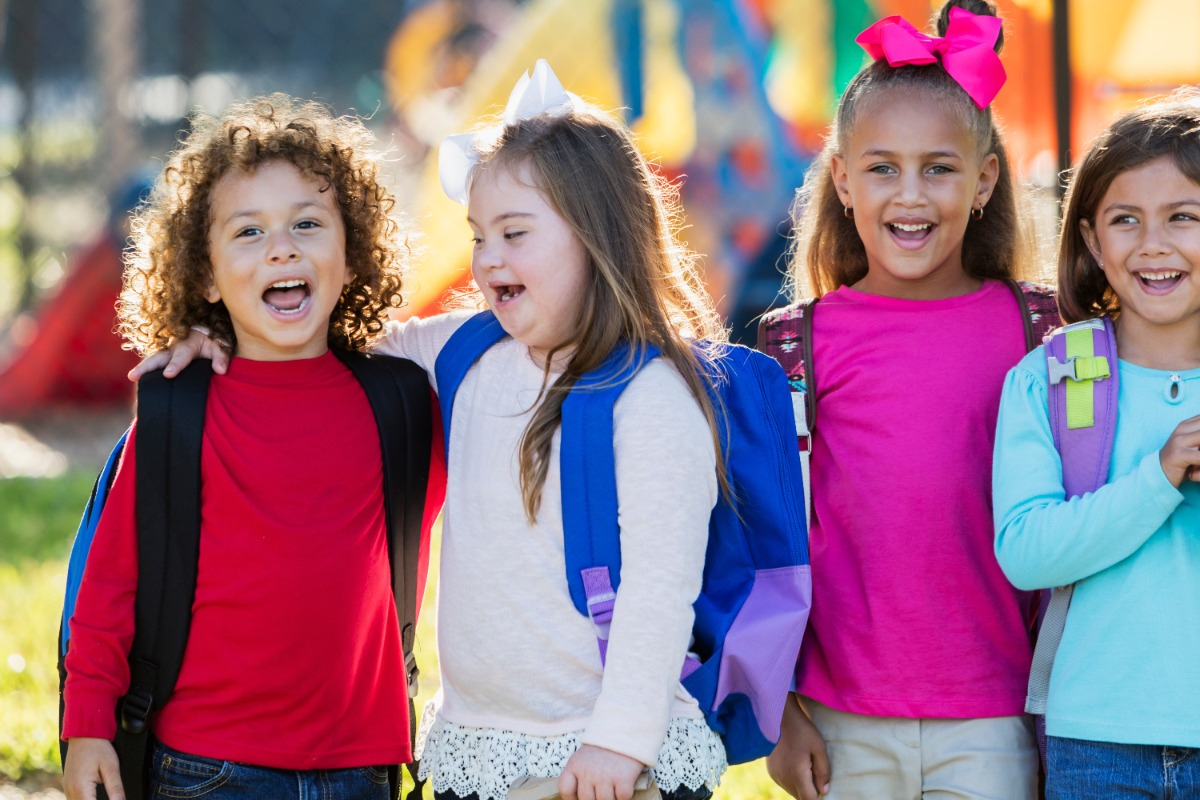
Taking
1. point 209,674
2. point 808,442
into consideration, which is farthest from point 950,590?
point 209,674

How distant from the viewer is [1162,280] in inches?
89.0

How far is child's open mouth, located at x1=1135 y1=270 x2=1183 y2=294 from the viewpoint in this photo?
2.25 m

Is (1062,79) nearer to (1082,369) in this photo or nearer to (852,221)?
(852,221)

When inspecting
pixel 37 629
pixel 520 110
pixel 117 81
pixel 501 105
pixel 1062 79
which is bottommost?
pixel 37 629

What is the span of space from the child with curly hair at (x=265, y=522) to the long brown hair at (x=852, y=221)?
846mm

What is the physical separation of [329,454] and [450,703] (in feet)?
1.54

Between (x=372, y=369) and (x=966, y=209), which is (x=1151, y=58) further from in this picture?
(x=372, y=369)

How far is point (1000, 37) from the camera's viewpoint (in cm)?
259

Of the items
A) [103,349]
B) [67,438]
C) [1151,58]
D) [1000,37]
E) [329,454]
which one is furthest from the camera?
[103,349]

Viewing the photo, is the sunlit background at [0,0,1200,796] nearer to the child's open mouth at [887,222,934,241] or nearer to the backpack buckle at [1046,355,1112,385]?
the child's open mouth at [887,222,934,241]

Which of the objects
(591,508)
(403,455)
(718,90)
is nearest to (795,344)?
(591,508)

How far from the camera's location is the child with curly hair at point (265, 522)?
2262 millimetres

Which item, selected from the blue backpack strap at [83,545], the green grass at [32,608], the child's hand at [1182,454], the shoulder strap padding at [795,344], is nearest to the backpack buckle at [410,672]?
the blue backpack strap at [83,545]

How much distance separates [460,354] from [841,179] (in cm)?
81
